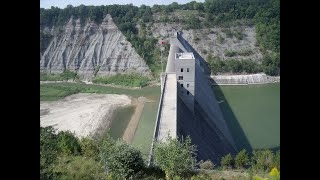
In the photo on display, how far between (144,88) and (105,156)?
61.4ft

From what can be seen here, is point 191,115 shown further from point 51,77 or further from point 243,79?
point 51,77

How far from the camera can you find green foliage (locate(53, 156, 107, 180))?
502cm

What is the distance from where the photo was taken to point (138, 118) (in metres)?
17.8

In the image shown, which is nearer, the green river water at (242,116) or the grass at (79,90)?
the green river water at (242,116)

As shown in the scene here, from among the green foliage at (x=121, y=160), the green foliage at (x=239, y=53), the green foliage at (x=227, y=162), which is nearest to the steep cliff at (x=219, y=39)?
the green foliage at (x=239, y=53)

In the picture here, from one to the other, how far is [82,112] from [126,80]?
22.1ft

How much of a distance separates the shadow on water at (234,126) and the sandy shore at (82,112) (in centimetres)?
518

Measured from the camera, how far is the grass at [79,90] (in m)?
22.8

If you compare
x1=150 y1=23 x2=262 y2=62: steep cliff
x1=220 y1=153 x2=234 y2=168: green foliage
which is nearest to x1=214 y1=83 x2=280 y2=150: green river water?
x1=220 y1=153 x2=234 y2=168: green foliage

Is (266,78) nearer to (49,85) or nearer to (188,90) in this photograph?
(188,90)

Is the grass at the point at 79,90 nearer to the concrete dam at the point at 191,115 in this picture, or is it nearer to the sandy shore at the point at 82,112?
the sandy shore at the point at 82,112

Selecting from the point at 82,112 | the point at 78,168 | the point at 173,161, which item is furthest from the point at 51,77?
the point at 173,161
